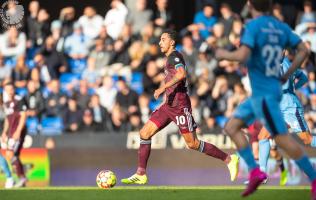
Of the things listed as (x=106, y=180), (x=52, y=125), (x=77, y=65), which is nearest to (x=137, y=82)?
(x=77, y=65)

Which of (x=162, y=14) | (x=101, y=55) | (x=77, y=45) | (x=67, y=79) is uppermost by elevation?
(x=162, y=14)

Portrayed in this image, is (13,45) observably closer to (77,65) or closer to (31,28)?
(31,28)

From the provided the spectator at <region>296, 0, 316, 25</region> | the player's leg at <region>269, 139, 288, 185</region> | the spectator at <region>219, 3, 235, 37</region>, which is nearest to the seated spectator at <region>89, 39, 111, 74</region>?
the spectator at <region>219, 3, 235, 37</region>

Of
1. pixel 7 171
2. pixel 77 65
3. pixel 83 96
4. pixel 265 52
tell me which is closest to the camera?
pixel 265 52

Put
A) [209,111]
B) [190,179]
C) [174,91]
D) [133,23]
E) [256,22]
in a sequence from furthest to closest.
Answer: [133,23]
[209,111]
[190,179]
[174,91]
[256,22]

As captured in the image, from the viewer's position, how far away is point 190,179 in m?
16.6

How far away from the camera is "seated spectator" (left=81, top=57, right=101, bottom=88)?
1915 cm

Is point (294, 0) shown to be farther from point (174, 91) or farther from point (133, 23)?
point (174, 91)

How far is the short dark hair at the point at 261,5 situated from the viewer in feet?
30.0

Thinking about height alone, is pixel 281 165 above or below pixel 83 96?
below

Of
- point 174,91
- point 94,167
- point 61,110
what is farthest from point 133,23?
point 174,91

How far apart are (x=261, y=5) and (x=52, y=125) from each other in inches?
401

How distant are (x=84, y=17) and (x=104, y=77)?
1.78 meters

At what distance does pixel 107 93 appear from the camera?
18.7 m
